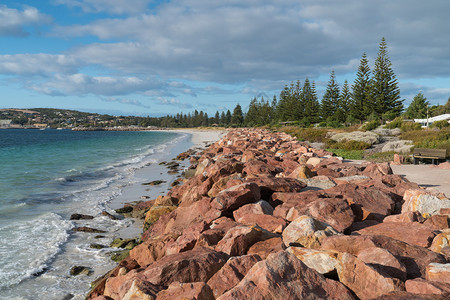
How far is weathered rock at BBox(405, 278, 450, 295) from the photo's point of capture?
2.97m

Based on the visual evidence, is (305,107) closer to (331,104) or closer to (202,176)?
(331,104)

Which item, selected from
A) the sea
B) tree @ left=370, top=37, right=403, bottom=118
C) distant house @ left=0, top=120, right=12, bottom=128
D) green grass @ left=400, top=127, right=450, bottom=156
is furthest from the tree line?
distant house @ left=0, top=120, right=12, bottom=128

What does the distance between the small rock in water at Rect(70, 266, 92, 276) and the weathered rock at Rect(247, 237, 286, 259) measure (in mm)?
3665

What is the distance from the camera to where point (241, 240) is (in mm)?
4570

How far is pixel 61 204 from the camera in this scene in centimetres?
1213

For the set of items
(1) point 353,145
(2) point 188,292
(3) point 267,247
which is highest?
(1) point 353,145

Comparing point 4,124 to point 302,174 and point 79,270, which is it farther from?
point 302,174

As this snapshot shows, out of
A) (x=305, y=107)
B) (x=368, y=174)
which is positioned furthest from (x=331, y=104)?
(x=368, y=174)

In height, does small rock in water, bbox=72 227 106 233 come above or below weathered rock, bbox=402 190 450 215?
below

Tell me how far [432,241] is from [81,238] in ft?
24.7

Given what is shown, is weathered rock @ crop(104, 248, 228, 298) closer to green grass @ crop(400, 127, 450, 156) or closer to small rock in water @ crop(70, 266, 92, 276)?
small rock in water @ crop(70, 266, 92, 276)

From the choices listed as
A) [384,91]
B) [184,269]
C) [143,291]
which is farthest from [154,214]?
[384,91]

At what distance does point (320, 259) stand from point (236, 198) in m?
3.09

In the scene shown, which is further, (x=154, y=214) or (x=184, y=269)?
(x=154, y=214)
